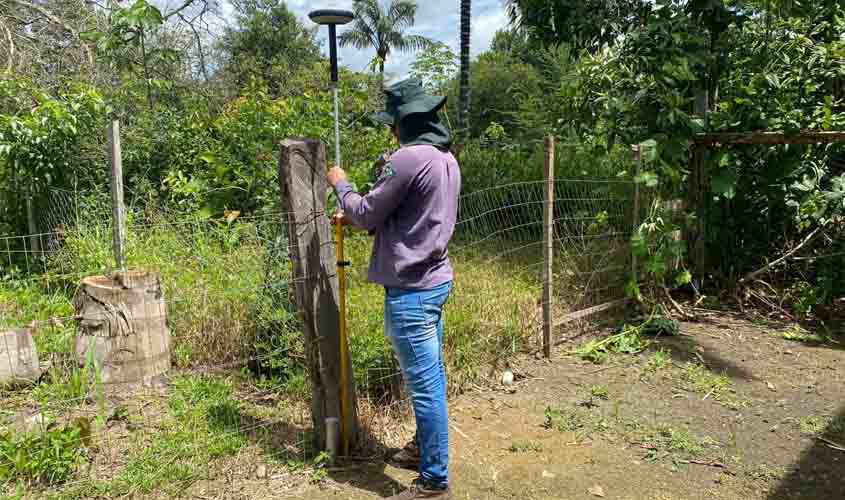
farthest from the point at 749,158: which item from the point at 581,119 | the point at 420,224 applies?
the point at 420,224

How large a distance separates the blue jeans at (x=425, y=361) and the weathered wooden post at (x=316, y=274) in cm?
44

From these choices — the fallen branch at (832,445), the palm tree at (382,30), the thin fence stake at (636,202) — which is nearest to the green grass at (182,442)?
the fallen branch at (832,445)

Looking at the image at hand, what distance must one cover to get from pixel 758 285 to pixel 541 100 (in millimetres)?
9031

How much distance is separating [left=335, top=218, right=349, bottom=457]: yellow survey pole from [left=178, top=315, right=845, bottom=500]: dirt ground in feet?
Result: 0.64

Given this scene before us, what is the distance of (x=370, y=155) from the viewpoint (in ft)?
24.5

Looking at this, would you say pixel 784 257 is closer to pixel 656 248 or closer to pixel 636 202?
pixel 656 248

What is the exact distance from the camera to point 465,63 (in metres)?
14.6

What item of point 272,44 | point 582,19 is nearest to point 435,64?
point 582,19

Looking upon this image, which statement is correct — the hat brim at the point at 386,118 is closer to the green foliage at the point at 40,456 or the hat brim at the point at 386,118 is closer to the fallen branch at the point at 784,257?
the green foliage at the point at 40,456

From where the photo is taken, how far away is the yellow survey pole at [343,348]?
10.2 feet

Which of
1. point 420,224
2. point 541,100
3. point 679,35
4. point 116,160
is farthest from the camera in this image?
point 541,100

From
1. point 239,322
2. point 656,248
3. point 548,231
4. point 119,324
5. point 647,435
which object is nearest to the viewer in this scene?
point 647,435

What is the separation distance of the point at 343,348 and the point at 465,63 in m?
12.5

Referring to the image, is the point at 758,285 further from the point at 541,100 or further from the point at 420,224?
the point at 541,100
